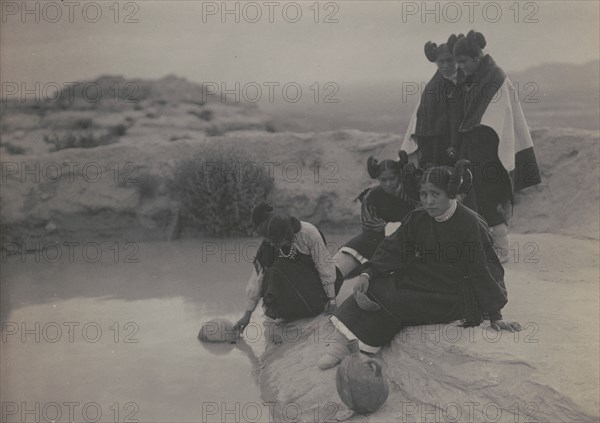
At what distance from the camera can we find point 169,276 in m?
7.08

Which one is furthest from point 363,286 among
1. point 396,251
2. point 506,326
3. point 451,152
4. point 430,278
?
point 451,152

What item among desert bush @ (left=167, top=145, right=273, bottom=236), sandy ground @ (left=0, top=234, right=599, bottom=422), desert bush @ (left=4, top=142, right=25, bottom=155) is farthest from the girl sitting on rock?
desert bush @ (left=4, top=142, right=25, bottom=155)

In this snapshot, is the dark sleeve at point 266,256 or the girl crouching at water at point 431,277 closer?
the girl crouching at water at point 431,277

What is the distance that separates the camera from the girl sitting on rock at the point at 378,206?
16.8 feet

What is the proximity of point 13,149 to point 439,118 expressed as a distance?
9.91 m

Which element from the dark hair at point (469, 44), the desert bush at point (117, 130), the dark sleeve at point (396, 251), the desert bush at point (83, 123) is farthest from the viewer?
the desert bush at point (83, 123)

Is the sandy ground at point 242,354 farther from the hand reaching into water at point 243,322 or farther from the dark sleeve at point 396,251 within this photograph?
the dark sleeve at point 396,251

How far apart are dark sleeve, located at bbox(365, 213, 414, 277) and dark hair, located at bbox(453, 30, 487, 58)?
4.82 feet

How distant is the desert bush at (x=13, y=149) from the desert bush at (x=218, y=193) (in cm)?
569

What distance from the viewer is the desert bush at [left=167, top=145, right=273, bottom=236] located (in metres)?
8.41

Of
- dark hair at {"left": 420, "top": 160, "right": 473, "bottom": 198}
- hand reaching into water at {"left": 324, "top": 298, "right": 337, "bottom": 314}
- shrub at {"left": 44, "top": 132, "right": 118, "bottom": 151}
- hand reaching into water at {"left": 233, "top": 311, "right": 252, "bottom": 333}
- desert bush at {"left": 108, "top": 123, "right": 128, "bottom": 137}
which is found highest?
dark hair at {"left": 420, "top": 160, "right": 473, "bottom": 198}

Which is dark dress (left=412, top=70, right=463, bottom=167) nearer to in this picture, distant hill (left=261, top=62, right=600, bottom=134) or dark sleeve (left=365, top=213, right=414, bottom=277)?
dark sleeve (left=365, top=213, right=414, bottom=277)

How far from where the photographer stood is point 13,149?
13086 mm

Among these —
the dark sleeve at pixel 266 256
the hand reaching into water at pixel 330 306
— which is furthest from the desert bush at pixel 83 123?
the hand reaching into water at pixel 330 306
